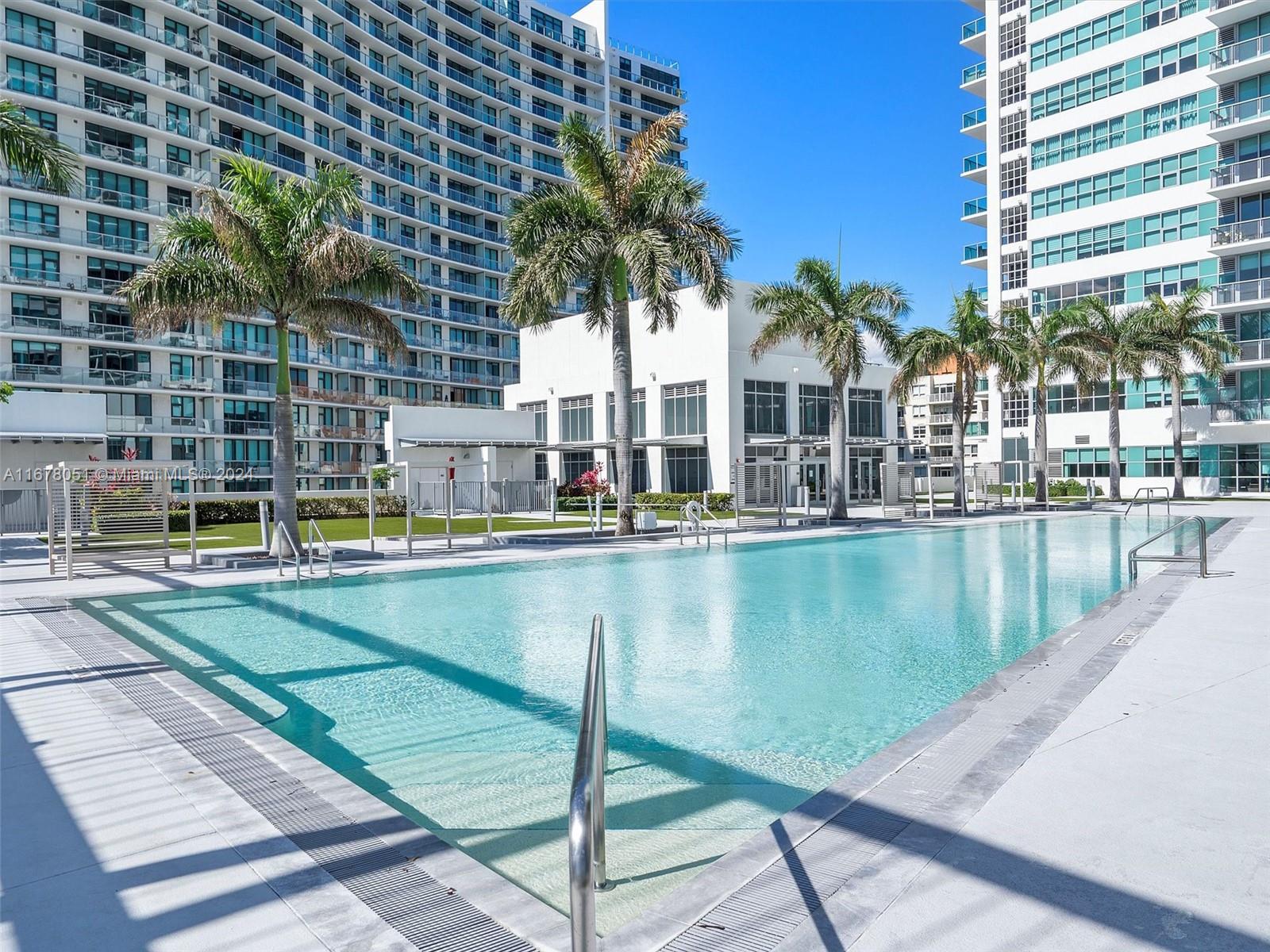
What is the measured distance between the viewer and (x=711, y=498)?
41781mm

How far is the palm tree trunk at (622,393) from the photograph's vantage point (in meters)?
25.3

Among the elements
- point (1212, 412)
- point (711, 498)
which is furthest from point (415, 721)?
point (1212, 412)

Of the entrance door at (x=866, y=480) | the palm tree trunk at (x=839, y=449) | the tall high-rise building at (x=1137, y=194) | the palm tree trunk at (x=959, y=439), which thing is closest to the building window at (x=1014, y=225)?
the tall high-rise building at (x=1137, y=194)

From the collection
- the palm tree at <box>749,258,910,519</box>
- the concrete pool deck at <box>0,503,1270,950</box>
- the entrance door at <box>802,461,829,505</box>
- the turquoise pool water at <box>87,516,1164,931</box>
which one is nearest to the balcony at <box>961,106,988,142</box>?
the entrance door at <box>802,461,829,505</box>

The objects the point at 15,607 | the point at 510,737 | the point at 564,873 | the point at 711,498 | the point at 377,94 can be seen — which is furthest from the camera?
the point at 377,94

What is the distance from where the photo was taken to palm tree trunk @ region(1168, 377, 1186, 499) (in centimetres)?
4788

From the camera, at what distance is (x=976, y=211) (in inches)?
2564

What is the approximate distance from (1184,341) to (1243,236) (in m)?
8.25

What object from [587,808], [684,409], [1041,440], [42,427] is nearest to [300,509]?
[42,427]

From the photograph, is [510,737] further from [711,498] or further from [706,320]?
[706,320]

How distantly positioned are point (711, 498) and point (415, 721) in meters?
35.0

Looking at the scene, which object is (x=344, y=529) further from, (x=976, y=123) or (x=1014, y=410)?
(x=976, y=123)

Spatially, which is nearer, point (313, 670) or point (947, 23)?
point (313, 670)

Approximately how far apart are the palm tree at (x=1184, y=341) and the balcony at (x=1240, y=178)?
5.79 m
